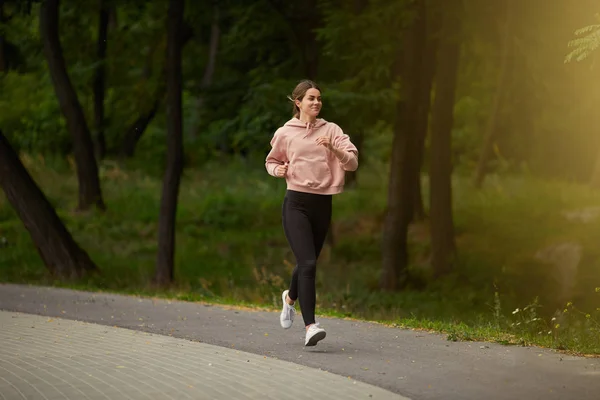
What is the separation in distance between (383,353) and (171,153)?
39.8ft

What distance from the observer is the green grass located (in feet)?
68.0

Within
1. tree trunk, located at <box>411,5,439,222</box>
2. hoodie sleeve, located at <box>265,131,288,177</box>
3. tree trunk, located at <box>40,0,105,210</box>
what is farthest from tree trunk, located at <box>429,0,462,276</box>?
hoodie sleeve, located at <box>265,131,288,177</box>

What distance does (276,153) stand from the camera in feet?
34.4

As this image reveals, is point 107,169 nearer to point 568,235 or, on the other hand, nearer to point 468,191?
point 468,191

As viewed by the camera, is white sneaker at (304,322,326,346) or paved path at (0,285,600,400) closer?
paved path at (0,285,600,400)

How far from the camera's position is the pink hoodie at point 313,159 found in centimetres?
1026

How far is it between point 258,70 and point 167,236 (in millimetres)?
4361

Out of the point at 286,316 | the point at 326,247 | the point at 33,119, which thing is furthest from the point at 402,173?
the point at 33,119

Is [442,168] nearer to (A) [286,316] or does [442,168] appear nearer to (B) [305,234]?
(A) [286,316]

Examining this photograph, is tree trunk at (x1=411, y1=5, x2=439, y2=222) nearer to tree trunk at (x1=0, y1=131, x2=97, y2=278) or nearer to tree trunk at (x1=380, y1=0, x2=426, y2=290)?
tree trunk at (x1=380, y1=0, x2=426, y2=290)

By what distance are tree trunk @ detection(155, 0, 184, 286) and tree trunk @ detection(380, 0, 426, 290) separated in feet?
12.8

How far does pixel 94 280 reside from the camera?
1970 centimetres

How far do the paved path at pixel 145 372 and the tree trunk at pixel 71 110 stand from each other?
15.0 metres

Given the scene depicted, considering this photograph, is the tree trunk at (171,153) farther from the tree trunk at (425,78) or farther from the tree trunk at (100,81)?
the tree trunk at (100,81)
